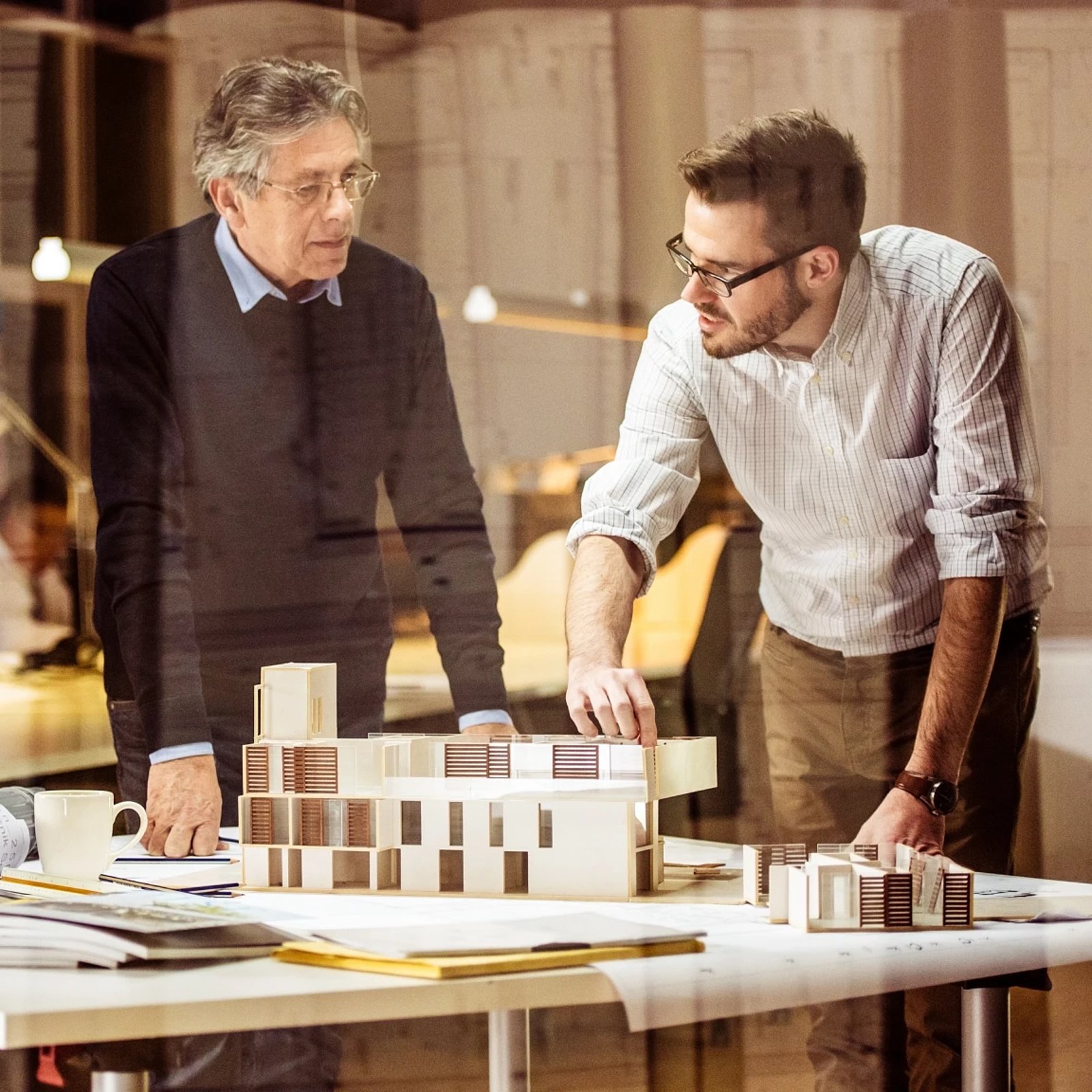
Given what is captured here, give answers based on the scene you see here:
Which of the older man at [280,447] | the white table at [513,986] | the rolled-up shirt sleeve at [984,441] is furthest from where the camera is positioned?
the older man at [280,447]

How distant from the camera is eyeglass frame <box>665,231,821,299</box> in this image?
1414mm

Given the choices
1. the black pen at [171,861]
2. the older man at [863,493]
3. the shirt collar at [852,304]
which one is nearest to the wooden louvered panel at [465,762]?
the older man at [863,493]

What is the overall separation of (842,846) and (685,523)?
0.40 meters

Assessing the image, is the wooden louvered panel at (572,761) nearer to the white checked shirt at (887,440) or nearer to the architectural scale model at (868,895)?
the architectural scale model at (868,895)

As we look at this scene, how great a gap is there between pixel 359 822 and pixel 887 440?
24.8 inches

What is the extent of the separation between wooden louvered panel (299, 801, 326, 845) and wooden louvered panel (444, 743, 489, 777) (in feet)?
0.37

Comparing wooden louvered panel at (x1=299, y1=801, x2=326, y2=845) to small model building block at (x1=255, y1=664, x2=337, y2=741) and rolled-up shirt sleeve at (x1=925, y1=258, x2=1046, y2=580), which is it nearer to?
small model building block at (x1=255, y1=664, x2=337, y2=741)

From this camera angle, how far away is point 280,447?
1627 millimetres

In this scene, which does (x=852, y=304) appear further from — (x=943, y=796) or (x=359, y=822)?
(x=359, y=822)

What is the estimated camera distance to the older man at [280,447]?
161 cm

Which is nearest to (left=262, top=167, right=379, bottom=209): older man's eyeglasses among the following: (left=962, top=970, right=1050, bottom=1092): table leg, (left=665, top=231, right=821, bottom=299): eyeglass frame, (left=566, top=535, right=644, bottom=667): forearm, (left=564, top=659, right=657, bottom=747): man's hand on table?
(left=665, top=231, right=821, bottom=299): eyeglass frame

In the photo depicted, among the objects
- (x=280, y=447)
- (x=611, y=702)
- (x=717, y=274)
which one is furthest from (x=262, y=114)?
(x=611, y=702)

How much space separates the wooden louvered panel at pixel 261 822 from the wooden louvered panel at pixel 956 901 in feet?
1.83

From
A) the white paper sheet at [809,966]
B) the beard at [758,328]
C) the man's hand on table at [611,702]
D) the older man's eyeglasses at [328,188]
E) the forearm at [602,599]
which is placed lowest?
the white paper sheet at [809,966]
